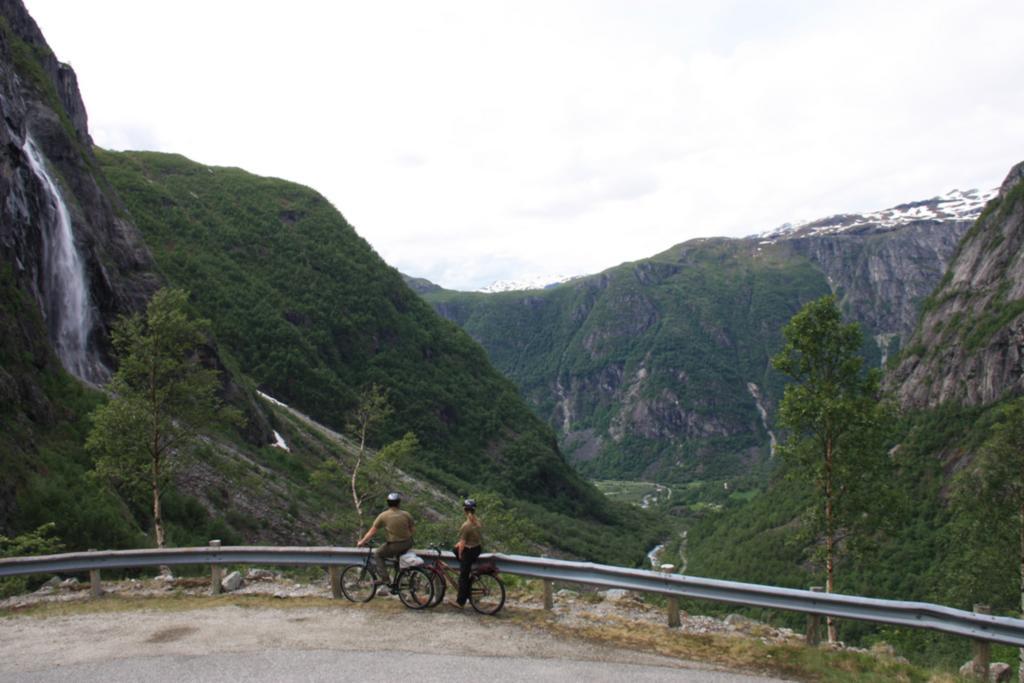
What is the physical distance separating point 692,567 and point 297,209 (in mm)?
97002

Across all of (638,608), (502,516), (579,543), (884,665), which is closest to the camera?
(884,665)

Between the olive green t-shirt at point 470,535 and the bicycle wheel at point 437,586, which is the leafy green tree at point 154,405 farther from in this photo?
the olive green t-shirt at point 470,535

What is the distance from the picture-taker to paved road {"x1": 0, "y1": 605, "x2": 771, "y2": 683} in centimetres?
917

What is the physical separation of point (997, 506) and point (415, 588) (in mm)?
23276

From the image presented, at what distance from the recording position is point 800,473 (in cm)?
2058

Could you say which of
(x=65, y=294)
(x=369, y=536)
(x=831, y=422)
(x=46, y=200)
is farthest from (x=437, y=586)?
(x=46, y=200)

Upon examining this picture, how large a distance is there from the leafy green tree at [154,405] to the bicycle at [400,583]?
775cm

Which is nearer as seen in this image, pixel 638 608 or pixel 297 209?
pixel 638 608

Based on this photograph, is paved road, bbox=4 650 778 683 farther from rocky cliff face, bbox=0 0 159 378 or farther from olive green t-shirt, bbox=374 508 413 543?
rocky cliff face, bbox=0 0 159 378

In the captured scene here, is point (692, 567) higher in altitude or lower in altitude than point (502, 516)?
lower

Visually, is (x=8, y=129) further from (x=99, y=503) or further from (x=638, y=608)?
(x=638, y=608)

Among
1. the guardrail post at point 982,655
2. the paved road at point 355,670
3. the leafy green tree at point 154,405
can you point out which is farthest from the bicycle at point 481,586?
the leafy green tree at point 154,405

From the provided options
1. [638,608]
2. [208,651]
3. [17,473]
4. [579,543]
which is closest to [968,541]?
[638,608]

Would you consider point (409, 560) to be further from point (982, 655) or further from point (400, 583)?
point (982, 655)
